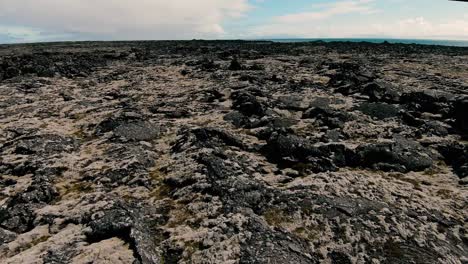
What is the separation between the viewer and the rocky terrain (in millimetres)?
10773

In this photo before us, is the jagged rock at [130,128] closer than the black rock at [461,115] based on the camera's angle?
No

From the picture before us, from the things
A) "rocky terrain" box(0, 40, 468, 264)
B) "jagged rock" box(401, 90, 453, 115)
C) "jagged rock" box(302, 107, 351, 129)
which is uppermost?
"jagged rock" box(401, 90, 453, 115)

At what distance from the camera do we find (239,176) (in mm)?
14422

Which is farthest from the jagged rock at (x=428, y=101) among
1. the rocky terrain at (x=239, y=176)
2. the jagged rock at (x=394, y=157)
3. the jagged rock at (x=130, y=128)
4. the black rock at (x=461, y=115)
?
the jagged rock at (x=130, y=128)

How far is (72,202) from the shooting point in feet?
43.8

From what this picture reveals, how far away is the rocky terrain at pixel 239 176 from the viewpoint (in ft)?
35.3

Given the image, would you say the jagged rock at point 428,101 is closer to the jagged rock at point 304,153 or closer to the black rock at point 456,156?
the black rock at point 456,156

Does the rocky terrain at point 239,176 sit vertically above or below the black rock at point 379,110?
below

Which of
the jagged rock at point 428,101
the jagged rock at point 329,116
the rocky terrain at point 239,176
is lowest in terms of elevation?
the rocky terrain at point 239,176

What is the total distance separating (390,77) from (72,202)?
2624 centimetres

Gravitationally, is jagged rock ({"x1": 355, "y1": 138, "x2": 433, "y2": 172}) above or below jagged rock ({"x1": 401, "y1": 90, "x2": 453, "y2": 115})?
below

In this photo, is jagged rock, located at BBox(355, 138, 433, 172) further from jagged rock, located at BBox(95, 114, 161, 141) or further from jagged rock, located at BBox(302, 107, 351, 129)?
jagged rock, located at BBox(95, 114, 161, 141)

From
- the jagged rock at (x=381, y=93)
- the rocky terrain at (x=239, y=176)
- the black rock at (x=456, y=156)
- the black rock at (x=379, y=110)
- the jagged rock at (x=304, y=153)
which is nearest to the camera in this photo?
the rocky terrain at (x=239, y=176)

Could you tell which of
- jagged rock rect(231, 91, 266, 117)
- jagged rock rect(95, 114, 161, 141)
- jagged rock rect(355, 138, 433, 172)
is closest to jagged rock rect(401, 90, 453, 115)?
jagged rock rect(355, 138, 433, 172)
